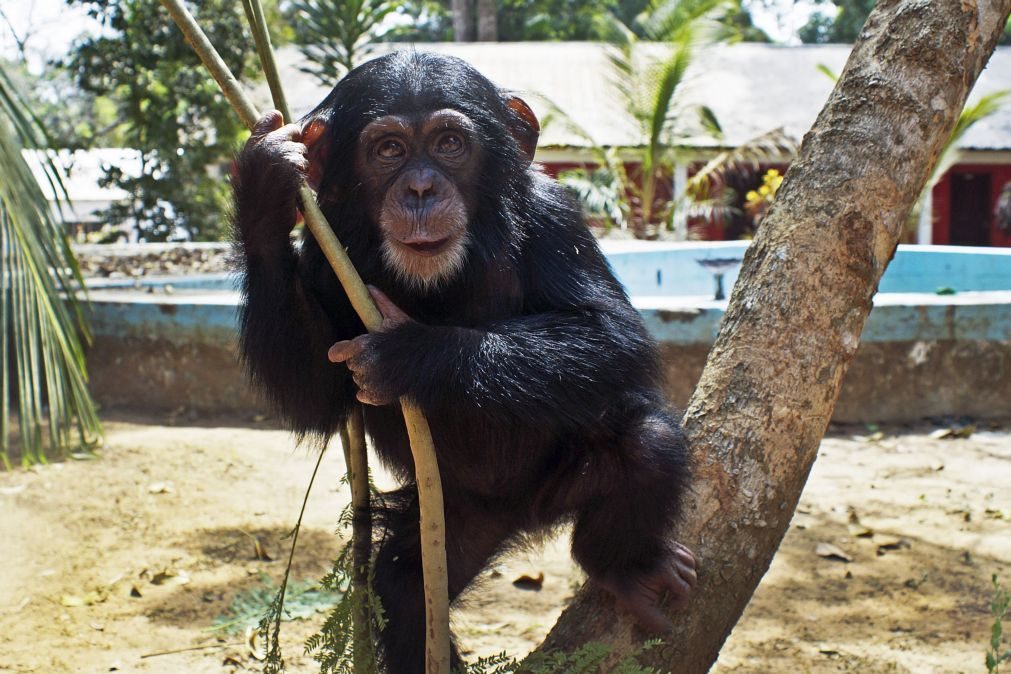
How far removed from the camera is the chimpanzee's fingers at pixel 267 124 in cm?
230

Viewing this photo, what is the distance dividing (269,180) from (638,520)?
4.13ft

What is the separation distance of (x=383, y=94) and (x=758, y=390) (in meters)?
1.32

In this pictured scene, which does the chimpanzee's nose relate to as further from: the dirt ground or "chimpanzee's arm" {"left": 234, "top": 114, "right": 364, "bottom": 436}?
the dirt ground

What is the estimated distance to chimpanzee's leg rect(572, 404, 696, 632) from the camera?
2.50 metres

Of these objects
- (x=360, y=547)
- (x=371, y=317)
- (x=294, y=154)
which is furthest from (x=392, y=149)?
(x=360, y=547)

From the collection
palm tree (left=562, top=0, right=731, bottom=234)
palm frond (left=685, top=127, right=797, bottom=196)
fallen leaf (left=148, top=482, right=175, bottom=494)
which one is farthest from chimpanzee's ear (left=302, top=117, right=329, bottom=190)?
palm frond (left=685, top=127, right=797, bottom=196)

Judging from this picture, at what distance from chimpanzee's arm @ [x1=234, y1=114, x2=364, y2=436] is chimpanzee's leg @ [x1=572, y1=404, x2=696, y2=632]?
2.35 ft

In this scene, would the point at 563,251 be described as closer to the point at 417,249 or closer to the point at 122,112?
the point at 417,249

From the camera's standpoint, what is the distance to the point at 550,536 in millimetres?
2893

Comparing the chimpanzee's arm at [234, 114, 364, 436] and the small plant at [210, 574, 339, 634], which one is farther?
the small plant at [210, 574, 339, 634]

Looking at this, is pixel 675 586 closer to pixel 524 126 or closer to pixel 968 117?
pixel 524 126

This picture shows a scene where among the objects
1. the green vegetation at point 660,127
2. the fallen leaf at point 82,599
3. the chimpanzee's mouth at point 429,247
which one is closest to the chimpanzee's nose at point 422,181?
the chimpanzee's mouth at point 429,247

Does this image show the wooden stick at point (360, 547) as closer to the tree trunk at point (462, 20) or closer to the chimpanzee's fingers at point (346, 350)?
the chimpanzee's fingers at point (346, 350)

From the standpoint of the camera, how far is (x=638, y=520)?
259cm
